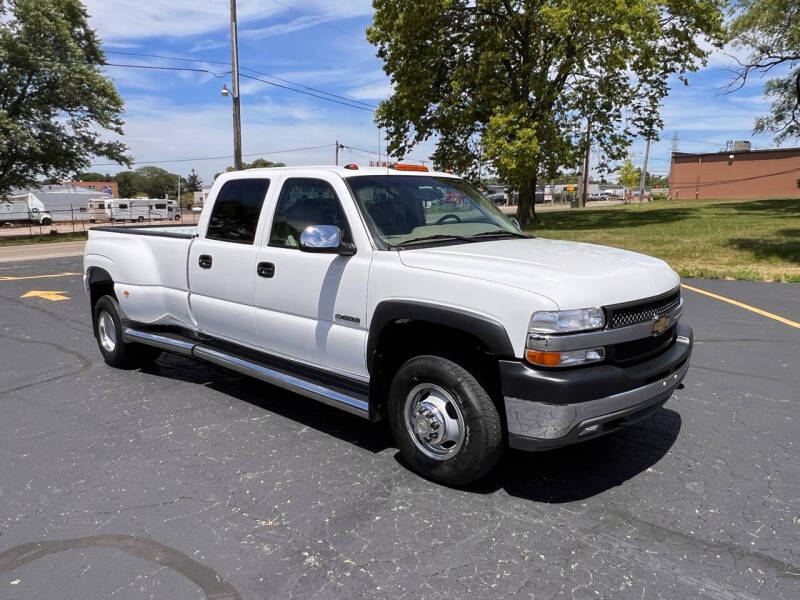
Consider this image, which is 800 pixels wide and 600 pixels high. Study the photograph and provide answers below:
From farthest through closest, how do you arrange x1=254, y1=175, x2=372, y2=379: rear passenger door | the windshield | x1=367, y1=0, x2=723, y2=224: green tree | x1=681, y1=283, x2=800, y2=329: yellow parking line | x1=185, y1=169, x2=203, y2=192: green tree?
x1=185, y1=169, x2=203, y2=192: green tree
x1=367, y1=0, x2=723, y2=224: green tree
x1=681, y1=283, x2=800, y2=329: yellow parking line
the windshield
x1=254, y1=175, x2=372, y2=379: rear passenger door

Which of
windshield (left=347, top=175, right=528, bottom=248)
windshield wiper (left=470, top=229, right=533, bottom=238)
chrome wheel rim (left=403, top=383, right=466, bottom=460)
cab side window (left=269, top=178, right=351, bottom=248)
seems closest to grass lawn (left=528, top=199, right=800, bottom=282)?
windshield wiper (left=470, top=229, right=533, bottom=238)

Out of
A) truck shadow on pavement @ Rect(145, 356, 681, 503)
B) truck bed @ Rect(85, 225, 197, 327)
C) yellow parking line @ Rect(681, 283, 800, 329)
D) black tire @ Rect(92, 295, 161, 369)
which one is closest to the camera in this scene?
truck shadow on pavement @ Rect(145, 356, 681, 503)

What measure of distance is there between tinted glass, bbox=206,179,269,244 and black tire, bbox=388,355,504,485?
5.92 ft

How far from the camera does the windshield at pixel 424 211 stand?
4.04 m

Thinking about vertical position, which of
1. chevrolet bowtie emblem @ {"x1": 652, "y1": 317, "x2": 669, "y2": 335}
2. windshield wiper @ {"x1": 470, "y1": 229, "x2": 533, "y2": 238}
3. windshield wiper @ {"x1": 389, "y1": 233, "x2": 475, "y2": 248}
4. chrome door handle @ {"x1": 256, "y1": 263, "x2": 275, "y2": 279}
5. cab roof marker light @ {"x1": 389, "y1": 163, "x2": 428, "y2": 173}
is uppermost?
cab roof marker light @ {"x1": 389, "y1": 163, "x2": 428, "y2": 173}

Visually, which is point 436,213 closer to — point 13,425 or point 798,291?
point 13,425

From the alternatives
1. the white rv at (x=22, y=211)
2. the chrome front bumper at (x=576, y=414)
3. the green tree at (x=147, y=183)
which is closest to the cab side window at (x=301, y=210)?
the chrome front bumper at (x=576, y=414)

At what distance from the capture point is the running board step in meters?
3.84

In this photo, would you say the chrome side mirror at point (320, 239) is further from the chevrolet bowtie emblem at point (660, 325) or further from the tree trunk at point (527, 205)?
the tree trunk at point (527, 205)

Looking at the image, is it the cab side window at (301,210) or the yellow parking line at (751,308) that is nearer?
the cab side window at (301,210)

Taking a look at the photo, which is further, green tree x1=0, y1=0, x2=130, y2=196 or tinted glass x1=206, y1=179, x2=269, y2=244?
green tree x1=0, y1=0, x2=130, y2=196

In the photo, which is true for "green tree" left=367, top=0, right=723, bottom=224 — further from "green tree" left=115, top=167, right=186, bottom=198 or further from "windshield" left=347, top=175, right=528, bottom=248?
"green tree" left=115, top=167, right=186, bottom=198

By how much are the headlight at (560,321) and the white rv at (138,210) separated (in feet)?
211

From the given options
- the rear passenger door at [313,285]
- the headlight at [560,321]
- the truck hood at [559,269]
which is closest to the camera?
the headlight at [560,321]
